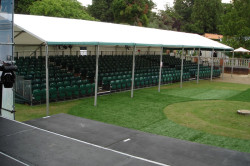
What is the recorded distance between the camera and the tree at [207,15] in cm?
6166

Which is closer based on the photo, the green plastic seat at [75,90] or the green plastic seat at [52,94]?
the green plastic seat at [52,94]

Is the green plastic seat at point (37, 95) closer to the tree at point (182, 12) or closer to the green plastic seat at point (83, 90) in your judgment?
the green plastic seat at point (83, 90)

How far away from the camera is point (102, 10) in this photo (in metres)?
57.2

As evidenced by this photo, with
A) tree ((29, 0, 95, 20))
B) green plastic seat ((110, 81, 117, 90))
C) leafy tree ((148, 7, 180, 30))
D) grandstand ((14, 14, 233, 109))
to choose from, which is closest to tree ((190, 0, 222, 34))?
leafy tree ((148, 7, 180, 30))

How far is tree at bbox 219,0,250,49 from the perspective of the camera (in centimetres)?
3488

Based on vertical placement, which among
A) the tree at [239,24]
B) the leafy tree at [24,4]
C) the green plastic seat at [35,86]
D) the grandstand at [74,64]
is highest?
the leafy tree at [24,4]

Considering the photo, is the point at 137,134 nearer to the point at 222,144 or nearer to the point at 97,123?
the point at 97,123

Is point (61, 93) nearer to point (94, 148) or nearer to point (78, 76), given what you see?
point (78, 76)

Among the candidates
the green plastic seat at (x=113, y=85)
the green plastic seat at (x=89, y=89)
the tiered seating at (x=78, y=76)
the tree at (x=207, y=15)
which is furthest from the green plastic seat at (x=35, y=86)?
the tree at (x=207, y=15)

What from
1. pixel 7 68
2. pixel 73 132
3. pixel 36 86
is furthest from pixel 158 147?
pixel 36 86

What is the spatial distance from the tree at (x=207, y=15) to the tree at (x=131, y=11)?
18.6m

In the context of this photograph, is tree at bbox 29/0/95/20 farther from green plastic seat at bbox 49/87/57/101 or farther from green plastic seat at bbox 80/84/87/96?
green plastic seat at bbox 49/87/57/101

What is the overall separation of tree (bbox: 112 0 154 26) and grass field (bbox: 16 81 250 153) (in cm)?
3320

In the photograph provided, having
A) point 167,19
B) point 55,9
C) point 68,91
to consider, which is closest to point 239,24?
point 55,9
